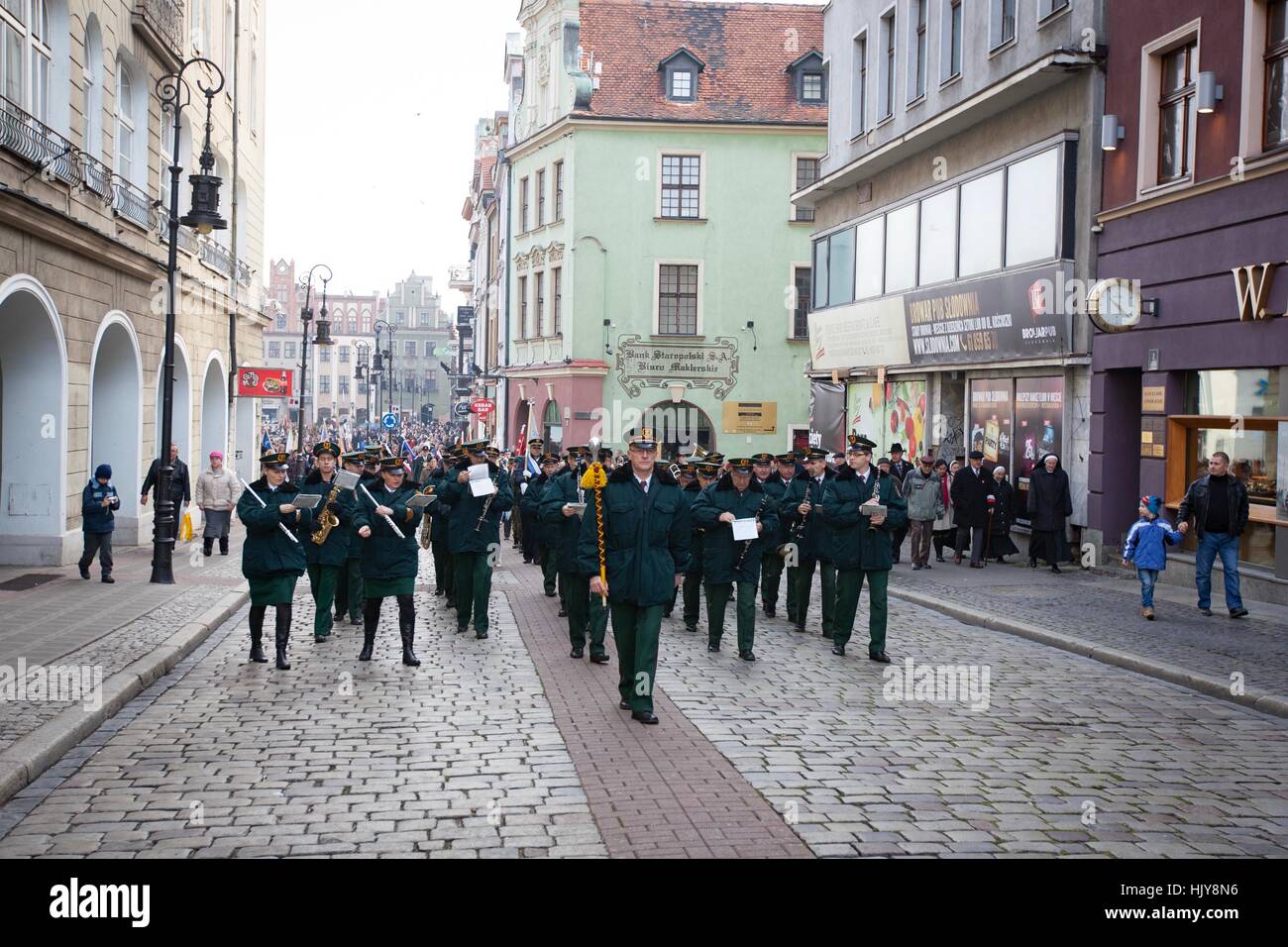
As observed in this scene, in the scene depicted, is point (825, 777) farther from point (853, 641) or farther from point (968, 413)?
point (968, 413)

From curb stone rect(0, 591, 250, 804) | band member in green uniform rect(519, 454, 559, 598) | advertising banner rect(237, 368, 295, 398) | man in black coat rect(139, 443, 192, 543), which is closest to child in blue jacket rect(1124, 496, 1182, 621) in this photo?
band member in green uniform rect(519, 454, 559, 598)

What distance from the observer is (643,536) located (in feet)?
31.9

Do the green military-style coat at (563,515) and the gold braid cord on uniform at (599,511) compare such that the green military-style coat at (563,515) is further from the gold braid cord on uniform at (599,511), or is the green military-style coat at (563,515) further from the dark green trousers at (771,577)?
the dark green trousers at (771,577)

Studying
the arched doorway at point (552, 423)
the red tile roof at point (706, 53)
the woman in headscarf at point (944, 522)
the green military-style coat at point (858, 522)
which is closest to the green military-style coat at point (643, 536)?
the green military-style coat at point (858, 522)

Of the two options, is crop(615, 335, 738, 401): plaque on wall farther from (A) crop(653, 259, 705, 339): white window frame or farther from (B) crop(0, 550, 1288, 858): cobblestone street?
(B) crop(0, 550, 1288, 858): cobblestone street

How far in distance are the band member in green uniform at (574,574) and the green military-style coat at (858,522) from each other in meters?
2.27

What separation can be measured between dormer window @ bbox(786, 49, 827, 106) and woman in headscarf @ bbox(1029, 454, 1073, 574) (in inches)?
1028

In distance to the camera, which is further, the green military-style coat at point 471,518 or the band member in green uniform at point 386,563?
the green military-style coat at point 471,518

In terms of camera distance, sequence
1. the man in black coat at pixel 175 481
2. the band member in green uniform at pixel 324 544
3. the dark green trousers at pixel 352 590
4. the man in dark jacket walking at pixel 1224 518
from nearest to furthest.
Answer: the band member in green uniform at pixel 324 544, the dark green trousers at pixel 352 590, the man in dark jacket walking at pixel 1224 518, the man in black coat at pixel 175 481

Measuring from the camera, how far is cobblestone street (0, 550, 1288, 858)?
21.8ft

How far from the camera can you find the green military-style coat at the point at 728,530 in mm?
12625

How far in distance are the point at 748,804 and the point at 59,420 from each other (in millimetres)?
14869
